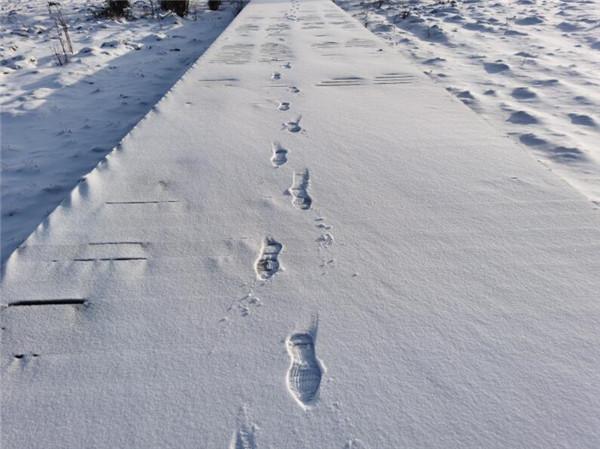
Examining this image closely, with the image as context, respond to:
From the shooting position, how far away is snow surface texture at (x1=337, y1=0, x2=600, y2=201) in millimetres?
2559

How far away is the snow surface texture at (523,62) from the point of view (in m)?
2.56

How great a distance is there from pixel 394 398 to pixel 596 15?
6916 mm

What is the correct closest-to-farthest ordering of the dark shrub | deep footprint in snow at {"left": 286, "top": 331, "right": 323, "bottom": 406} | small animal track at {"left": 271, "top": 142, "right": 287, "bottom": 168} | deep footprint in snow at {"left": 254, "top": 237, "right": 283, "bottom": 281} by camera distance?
deep footprint in snow at {"left": 286, "top": 331, "right": 323, "bottom": 406} < deep footprint in snow at {"left": 254, "top": 237, "right": 283, "bottom": 281} < small animal track at {"left": 271, "top": 142, "right": 287, "bottom": 168} < the dark shrub

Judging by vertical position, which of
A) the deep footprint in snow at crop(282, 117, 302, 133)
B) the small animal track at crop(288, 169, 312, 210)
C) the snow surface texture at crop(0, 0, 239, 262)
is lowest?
the snow surface texture at crop(0, 0, 239, 262)

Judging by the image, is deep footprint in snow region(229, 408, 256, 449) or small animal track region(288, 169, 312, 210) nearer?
deep footprint in snow region(229, 408, 256, 449)

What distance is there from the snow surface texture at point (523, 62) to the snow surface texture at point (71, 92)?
8.76 feet

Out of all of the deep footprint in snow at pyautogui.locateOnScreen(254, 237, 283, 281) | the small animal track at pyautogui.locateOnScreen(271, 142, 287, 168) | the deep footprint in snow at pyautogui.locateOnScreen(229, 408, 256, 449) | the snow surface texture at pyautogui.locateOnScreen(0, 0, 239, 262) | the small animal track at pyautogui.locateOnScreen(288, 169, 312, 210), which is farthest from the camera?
the snow surface texture at pyautogui.locateOnScreen(0, 0, 239, 262)

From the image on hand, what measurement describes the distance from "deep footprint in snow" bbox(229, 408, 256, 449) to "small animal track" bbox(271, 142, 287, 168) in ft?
4.21

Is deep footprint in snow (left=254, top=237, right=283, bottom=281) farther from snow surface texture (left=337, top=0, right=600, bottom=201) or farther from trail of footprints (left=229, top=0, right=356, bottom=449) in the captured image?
snow surface texture (left=337, top=0, right=600, bottom=201)

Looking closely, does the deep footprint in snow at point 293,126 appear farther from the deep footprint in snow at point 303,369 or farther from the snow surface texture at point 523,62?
the deep footprint in snow at point 303,369

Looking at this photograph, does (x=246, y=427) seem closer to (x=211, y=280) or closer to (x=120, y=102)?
(x=211, y=280)

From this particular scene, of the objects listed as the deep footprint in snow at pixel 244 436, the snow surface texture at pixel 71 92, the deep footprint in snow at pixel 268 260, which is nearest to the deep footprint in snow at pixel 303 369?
the deep footprint in snow at pixel 244 436

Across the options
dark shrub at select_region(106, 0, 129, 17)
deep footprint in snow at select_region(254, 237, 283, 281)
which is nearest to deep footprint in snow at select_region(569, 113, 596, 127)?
deep footprint in snow at select_region(254, 237, 283, 281)

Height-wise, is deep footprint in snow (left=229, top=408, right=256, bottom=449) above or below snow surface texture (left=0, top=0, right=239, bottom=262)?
above
